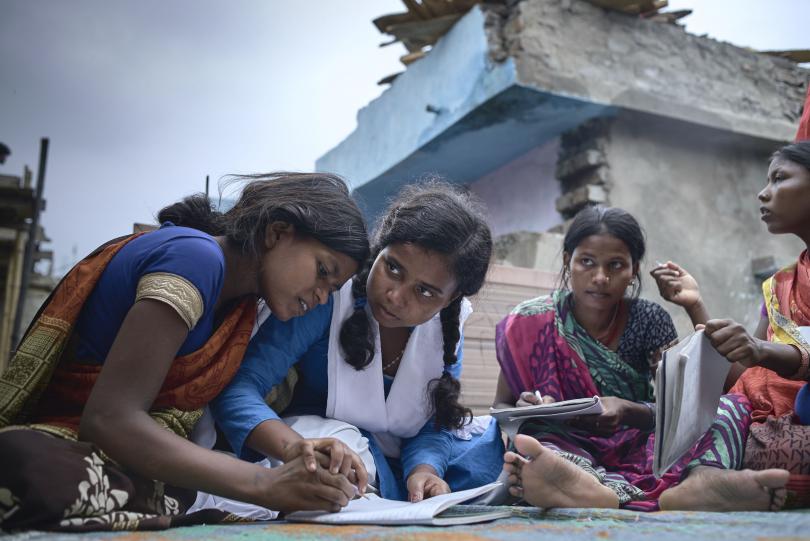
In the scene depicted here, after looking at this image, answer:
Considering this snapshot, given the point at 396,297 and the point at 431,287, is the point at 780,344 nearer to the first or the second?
the point at 431,287

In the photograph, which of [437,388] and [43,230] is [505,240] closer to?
[437,388]

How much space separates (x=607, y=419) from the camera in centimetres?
248

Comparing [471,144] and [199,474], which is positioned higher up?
[471,144]

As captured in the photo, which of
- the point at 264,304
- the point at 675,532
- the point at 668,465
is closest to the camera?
the point at 675,532

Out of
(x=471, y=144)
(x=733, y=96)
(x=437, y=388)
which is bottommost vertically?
(x=437, y=388)

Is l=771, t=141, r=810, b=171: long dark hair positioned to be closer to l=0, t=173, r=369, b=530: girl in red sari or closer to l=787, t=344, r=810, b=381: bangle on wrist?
l=787, t=344, r=810, b=381: bangle on wrist

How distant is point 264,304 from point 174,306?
676mm

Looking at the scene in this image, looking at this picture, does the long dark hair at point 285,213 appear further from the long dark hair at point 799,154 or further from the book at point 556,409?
the long dark hair at point 799,154

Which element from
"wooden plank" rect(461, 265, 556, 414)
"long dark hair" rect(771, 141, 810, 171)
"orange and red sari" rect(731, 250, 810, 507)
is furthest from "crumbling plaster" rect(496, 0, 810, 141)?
"orange and red sari" rect(731, 250, 810, 507)

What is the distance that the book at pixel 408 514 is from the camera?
5.21 ft

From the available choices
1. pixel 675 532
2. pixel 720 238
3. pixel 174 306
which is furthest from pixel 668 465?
pixel 720 238

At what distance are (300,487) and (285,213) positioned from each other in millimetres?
819

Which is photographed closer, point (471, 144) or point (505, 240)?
point (505, 240)

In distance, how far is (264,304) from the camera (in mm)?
2299
